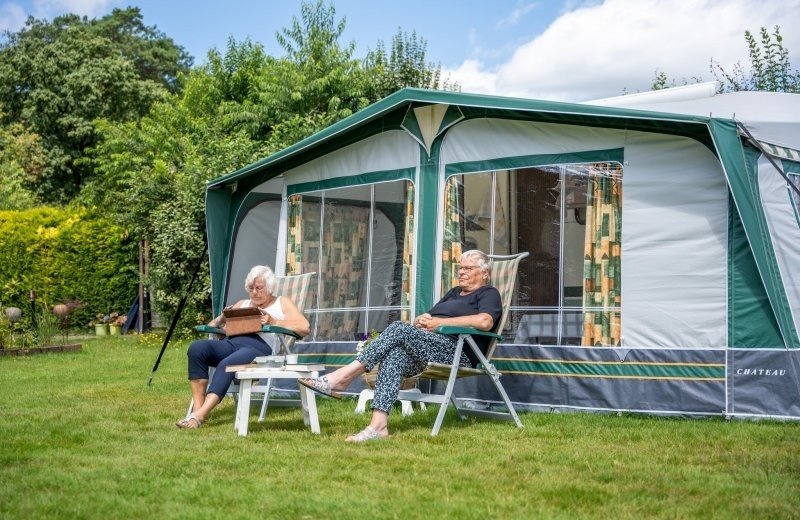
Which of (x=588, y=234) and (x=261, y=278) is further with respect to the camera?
(x=261, y=278)

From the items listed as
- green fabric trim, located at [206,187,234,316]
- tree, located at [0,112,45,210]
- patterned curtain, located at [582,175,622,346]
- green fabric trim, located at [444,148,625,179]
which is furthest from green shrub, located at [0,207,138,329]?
patterned curtain, located at [582,175,622,346]

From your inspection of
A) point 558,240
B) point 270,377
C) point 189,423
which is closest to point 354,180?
point 558,240

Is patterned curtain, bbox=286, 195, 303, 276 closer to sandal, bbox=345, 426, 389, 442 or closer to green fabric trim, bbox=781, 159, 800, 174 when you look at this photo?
sandal, bbox=345, 426, 389, 442

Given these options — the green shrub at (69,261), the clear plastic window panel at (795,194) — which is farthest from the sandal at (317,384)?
the green shrub at (69,261)

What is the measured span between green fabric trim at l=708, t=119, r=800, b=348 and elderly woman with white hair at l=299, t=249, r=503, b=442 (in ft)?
4.37

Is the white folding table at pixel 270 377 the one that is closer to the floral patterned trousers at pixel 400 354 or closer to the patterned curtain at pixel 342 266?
the floral patterned trousers at pixel 400 354

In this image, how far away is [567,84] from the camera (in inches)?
448

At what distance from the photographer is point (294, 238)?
7.25 meters

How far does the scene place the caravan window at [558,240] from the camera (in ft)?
18.7

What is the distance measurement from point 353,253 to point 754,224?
2764 millimetres

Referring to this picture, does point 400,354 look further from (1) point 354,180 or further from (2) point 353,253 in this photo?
(1) point 354,180

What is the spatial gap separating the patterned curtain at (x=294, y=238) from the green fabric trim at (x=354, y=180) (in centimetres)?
7

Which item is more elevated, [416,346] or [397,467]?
[416,346]

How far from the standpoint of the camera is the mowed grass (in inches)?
131
